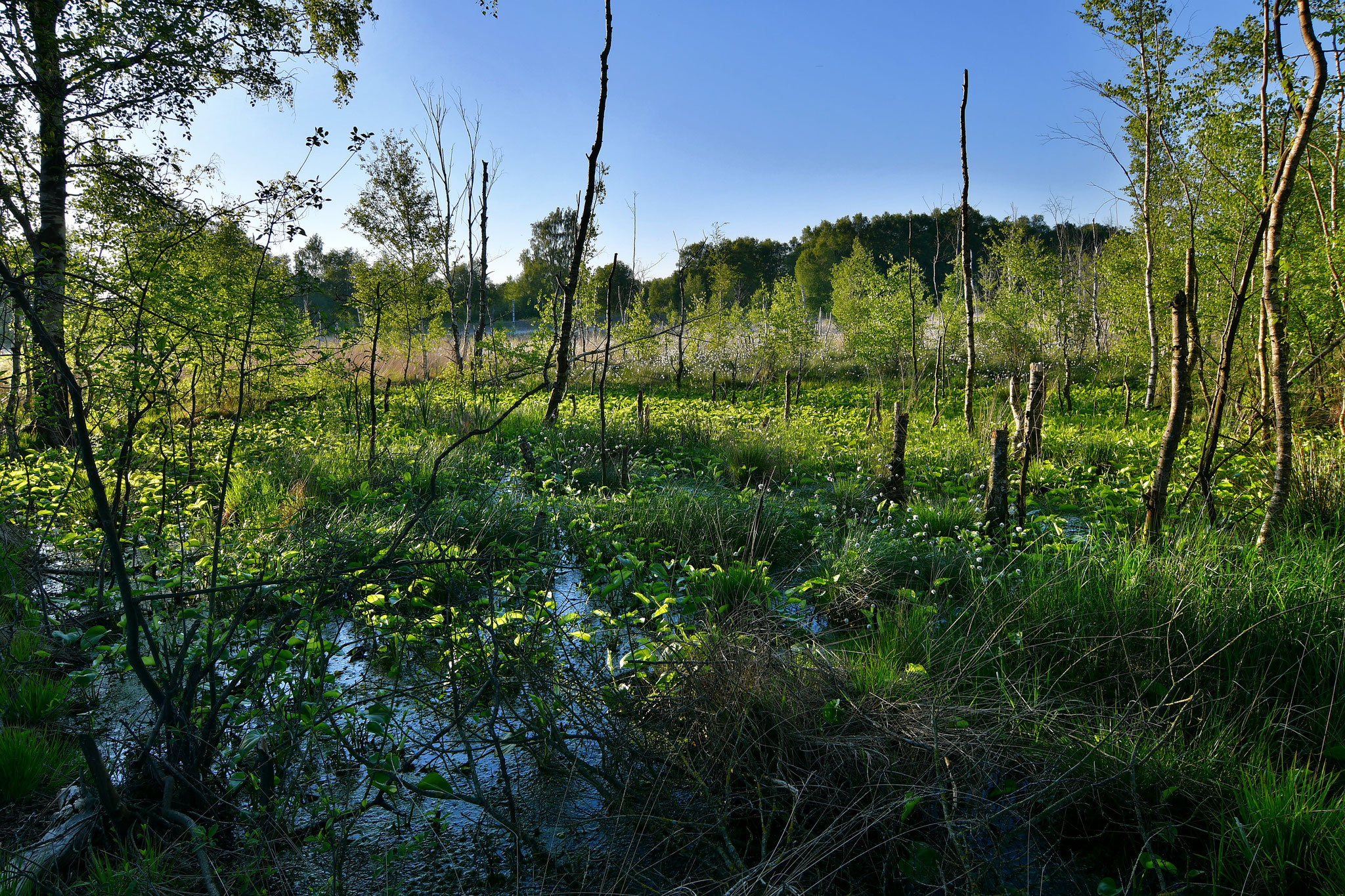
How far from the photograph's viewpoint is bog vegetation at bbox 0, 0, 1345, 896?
2062 millimetres

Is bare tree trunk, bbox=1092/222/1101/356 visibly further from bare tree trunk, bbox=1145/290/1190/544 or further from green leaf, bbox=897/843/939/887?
green leaf, bbox=897/843/939/887

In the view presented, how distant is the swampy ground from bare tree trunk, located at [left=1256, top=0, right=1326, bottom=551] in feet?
1.05

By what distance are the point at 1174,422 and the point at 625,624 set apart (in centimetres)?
322

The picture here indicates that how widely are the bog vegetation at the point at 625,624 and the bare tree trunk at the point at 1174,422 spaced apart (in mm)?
34

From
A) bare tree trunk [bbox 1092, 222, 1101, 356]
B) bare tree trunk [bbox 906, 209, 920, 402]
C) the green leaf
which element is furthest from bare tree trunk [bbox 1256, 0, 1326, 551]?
bare tree trunk [bbox 1092, 222, 1101, 356]

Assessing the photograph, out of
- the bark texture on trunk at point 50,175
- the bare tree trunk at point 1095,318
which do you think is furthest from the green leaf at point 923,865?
the bare tree trunk at point 1095,318

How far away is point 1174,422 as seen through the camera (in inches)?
142

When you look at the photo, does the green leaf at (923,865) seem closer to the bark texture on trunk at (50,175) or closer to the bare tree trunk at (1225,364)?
the bare tree trunk at (1225,364)

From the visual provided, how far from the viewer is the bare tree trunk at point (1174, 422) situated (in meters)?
3.48

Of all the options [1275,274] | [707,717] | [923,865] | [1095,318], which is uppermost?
[1095,318]

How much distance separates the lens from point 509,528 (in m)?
5.29

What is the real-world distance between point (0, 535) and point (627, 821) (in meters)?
5.04

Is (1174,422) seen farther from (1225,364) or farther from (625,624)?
(625,624)

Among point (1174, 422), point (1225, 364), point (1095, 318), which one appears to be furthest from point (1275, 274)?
point (1095, 318)
